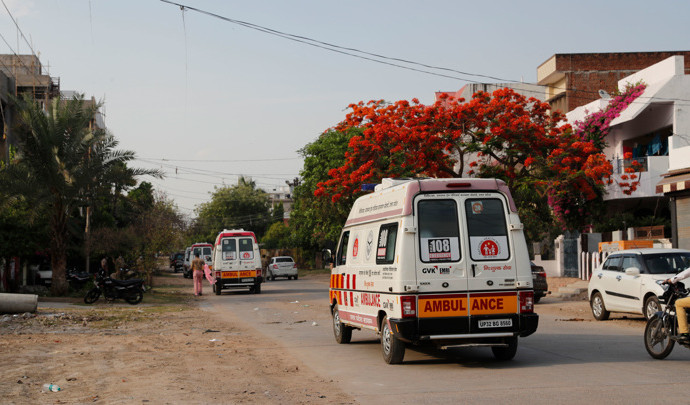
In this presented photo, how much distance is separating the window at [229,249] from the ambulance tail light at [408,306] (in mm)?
25022

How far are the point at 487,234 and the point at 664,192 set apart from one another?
1676 centimetres

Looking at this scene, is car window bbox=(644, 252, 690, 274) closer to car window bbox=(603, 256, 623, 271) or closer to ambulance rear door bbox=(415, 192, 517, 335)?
car window bbox=(603, 256, 623, 271)

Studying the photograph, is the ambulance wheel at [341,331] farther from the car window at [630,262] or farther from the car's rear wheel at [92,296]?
the car's rear wheel at [92,296]

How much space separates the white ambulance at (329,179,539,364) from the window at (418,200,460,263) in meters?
0.01

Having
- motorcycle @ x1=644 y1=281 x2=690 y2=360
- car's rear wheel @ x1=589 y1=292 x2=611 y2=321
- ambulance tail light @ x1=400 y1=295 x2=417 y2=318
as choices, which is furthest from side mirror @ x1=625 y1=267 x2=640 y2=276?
ambulance tail light @ x1=400 y1=295 x2=417 y2=318

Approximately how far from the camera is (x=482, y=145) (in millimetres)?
32000

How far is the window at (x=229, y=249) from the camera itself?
1383 inches

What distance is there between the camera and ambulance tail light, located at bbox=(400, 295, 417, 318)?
Answer: 35.4ft

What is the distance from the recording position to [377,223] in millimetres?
12328

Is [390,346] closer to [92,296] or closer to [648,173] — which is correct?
[92,296]

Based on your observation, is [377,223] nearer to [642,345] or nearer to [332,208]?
[642,345]

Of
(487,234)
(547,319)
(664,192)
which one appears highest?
(664,192)

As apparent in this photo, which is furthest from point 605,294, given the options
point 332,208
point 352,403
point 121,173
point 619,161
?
point 332,208

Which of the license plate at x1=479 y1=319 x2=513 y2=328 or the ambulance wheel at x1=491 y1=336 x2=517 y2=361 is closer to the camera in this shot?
the license plate at x1=479 y1=319 x2=513 y2=328
